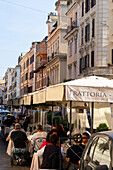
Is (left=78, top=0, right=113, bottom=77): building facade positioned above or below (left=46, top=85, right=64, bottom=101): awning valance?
above

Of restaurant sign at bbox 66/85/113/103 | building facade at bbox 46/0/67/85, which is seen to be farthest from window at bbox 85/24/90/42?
restaurant sign at bbox 66/85/113/103

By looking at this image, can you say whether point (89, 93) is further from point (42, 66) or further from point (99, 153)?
point (42, 66)

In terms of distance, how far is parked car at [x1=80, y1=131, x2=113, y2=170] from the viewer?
481 centimetres

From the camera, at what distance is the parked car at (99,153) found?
4.81 metres

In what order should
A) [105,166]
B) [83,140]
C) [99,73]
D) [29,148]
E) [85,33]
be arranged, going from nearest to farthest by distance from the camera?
1. [105,166]
2. [83,140]
3. [29,148]
4. [99,73]
5. [85,33]

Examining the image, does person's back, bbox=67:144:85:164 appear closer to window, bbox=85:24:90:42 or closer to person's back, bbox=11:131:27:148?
person's back, bbox=11:131:27:148

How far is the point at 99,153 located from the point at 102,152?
5.0 inches

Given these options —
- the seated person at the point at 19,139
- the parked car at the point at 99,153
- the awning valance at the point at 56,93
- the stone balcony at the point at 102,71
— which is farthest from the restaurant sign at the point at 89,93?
the stone balcony at the point at 102,71

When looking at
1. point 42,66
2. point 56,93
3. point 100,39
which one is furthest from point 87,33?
point 56,93

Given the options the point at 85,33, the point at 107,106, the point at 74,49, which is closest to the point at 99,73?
the point at 85,33

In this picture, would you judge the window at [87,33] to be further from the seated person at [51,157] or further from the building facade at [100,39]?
the seated person at [51,157]

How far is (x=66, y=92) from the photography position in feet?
28.8

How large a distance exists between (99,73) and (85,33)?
291 inches

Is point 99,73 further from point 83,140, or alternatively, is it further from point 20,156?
point 83,140
